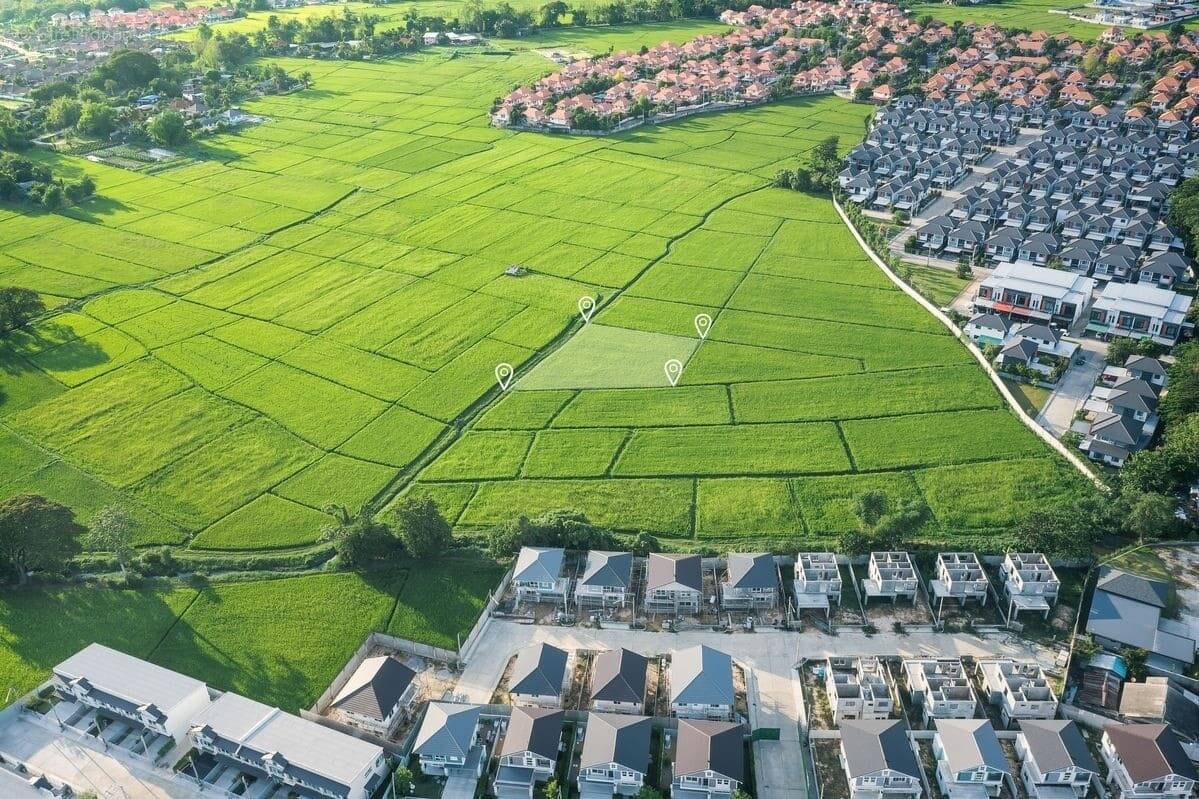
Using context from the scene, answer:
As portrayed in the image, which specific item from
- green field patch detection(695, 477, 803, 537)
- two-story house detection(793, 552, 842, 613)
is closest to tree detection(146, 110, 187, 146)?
green field patch detection(695, 477, 803, 537)

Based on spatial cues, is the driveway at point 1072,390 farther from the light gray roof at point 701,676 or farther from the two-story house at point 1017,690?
the light gray roof at point 701,676

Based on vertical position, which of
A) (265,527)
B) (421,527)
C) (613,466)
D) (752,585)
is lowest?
(265,527)

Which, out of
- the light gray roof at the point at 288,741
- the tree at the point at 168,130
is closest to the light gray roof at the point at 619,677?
the light gray roof at the point at 288,741

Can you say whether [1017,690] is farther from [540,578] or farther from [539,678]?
[540,578]

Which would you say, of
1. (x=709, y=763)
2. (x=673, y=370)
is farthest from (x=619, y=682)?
(x=673, y=370)

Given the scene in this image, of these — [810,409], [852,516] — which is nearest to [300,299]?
[810,409]

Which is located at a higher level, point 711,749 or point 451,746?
point 711,749
